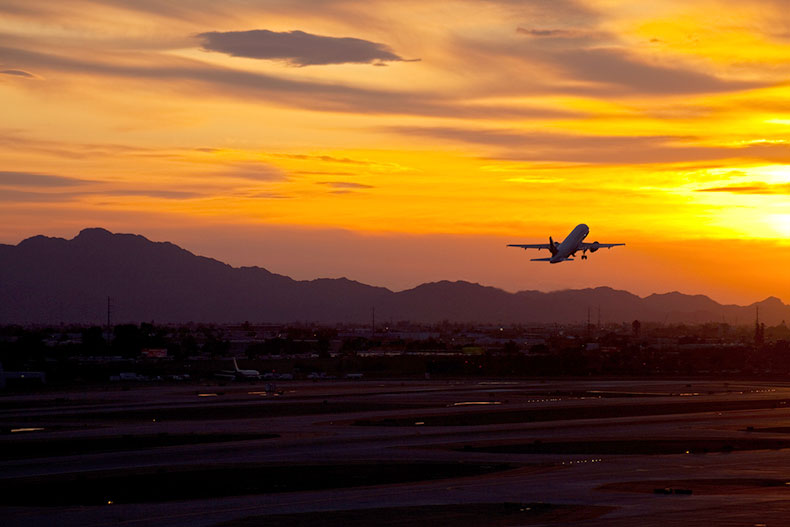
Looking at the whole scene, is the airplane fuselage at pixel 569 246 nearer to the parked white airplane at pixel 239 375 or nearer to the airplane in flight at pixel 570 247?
the airplane in flight at pixel 570 247

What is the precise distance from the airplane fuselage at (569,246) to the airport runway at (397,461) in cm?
1725

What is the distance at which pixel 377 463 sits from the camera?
57.8m

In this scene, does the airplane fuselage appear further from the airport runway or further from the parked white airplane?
the parked white airplane

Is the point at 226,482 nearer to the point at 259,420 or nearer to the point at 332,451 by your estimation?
the point at 332,451

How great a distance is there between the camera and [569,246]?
11756 cm

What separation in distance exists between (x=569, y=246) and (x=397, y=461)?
62.9 m

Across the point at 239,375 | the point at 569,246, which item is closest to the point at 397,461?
the point at 569,246

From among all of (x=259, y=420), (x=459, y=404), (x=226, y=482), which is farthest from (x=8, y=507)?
(x=459, y=404)

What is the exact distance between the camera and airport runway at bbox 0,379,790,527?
43.1 meters

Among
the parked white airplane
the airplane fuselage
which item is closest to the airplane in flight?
the airplane fuselage

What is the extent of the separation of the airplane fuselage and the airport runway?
17.3 meters

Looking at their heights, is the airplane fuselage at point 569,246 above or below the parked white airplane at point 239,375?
above

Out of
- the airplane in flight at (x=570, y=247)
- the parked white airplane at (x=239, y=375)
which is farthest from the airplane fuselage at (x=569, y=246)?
the parked white airplane at (x=239, y=375)

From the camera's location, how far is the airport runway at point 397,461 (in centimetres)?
4306
